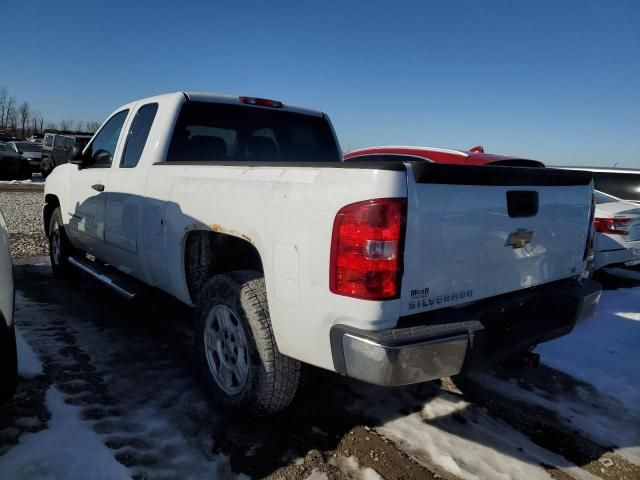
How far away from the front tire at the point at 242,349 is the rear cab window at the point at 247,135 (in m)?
1.40

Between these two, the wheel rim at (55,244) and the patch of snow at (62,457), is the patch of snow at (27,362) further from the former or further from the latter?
the wheel rim at (55,244)

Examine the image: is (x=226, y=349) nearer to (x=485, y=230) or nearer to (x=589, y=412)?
(x=485, y=230)

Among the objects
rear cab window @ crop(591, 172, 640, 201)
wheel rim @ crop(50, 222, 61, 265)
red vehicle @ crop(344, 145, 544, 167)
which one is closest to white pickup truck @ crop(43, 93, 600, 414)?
wheel rim @ crop(50, 222, 61, 265)

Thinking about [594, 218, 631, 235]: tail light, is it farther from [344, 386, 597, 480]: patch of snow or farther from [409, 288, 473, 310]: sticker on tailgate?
[409, 288, 473, 310]: sticker on tailgate

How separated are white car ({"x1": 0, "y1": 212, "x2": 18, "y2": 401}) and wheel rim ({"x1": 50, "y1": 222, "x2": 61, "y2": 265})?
3496 millimetres

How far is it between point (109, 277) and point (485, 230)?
3.17 metres

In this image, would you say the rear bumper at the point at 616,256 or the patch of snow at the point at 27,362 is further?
the rear bumper at the point at 616,256

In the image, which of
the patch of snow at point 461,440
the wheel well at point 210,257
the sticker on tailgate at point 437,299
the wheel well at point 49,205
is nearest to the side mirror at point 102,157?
the wheel well at point 49,205

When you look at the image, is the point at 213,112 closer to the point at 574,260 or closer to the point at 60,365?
the point at 60,365

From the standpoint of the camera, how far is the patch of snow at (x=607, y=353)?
11.5 ft

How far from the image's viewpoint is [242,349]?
108 inches

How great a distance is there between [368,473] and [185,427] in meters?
1.08

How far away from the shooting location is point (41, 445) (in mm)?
2428

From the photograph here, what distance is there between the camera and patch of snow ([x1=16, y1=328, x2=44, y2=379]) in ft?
10.5
